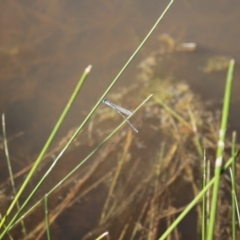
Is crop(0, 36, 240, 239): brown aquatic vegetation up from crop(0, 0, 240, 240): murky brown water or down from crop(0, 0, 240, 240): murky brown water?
down

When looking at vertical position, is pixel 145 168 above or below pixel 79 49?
below

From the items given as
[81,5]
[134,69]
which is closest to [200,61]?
[134,69]

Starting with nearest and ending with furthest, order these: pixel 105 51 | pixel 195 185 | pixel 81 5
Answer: pixel 195 185 < pixel 105 51 < pixel 81 5

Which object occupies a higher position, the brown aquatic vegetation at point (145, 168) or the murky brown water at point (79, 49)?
the murky brown water at point (79, 49)

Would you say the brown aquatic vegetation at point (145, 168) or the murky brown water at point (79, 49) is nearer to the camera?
the brown aquatic vegetation at point (145, 168)

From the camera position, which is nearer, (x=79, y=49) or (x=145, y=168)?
(x=145, y=168)

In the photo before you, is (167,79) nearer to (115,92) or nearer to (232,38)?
(115,92)

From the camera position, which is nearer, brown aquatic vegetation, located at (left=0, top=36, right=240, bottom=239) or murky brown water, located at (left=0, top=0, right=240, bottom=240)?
brown aquatic vegetation, located at (left=0, top=36, right=240, bottom=239)

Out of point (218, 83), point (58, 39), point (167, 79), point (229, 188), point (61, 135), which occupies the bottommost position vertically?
point (229, 188)
